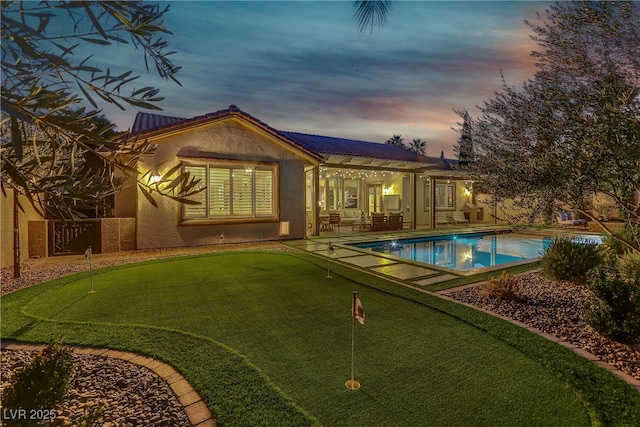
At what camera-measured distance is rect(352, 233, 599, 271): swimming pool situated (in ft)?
39.2

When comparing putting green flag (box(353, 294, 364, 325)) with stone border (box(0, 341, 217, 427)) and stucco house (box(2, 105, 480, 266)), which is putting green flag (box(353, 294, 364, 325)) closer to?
stone border (box(0, 341, 217, 427))

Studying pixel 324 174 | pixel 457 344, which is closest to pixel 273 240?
pixel 324 174

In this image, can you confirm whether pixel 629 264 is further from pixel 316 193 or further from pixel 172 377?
pixel 316 193

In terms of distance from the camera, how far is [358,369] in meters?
3.68

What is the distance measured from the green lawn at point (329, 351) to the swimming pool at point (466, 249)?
19.1 feet

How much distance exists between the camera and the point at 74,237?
11.1m

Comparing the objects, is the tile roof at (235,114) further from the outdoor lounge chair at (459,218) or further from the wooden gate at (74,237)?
the outdoor lounge chair at (459,218)

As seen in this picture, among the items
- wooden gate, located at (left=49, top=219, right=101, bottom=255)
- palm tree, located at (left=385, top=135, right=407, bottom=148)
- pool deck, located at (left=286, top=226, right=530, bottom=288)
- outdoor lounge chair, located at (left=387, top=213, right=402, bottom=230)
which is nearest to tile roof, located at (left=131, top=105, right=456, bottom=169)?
outdoor lounge chair, located at (left=387, top=213, right=402, bottom=230)

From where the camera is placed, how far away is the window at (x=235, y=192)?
13.2 m

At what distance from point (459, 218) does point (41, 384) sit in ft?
82.1

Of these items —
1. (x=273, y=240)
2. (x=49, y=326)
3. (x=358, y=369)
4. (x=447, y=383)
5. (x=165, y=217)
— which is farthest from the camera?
(x=273, y=240)

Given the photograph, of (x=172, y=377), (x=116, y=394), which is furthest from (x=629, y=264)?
(x=116, y=394)

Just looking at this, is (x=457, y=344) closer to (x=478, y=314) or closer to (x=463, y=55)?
(x=478, y=314)

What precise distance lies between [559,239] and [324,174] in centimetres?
1603
